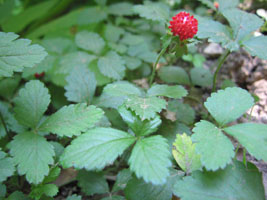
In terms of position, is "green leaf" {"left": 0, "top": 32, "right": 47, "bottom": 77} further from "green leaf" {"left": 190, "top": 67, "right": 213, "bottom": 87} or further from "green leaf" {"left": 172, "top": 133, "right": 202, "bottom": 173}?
"green leaf" {"left": 190, "top": 67, "right": 213, "bottom": 87}

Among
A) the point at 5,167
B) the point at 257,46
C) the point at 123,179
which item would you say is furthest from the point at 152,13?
the point at 5,167

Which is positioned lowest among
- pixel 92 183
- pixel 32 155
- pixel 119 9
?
pixel 92 183

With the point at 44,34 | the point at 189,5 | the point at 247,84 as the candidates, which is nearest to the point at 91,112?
the point at 247,84

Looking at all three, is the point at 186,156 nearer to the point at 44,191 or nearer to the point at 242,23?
the point at 44,191

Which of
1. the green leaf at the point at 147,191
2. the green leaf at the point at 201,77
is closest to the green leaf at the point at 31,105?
the green leaf at the point at 147,191

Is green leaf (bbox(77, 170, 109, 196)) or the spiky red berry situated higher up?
the spiky red berry

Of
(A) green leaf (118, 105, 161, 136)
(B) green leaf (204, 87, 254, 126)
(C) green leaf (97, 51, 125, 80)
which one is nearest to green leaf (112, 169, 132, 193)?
(A) green leaf (118, 105, 161, 136)

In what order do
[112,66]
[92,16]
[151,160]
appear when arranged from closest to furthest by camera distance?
[151,160], [112,66], [92,16]
